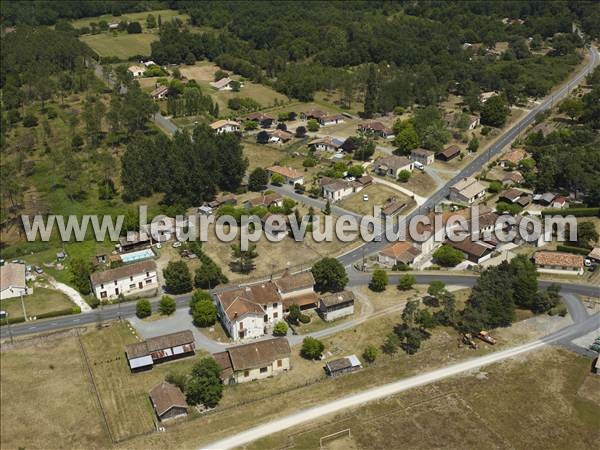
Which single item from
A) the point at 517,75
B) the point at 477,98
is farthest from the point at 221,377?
the point at 517,75

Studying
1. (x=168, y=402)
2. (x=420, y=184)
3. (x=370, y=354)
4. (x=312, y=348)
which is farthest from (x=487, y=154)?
(x=168, y=402)

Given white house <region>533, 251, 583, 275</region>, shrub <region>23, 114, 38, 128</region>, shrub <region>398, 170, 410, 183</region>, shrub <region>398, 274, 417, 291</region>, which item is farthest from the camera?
shrub <region>23, 114, 38, 128</region>

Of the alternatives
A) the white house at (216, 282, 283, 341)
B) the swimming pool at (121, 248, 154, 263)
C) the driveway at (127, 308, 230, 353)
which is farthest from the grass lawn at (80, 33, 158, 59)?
the white house at (216, 282, 283, 341)

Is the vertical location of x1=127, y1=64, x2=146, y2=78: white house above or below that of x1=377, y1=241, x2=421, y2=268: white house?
above

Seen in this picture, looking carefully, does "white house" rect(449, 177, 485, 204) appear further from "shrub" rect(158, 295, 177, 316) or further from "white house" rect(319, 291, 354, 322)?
"shrub" rect(158, 295, 177, 316)

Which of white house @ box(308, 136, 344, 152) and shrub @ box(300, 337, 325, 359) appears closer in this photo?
shrub @ box(300, 337, 325, 359)

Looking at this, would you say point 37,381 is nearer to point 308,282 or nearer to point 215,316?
point 215,316

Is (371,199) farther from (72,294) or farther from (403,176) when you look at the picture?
(72,294)
